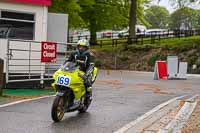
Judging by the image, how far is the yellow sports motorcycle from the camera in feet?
36.4

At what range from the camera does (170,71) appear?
31.1 m

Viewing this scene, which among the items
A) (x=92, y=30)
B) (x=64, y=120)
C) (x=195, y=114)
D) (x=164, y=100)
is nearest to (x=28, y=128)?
(x=64, y=120)

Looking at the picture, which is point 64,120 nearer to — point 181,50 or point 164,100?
point 164,100

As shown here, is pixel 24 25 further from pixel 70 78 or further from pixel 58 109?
pixel 58 109

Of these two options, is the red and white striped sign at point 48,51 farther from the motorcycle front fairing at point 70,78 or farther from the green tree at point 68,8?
the green tree at point 68,8

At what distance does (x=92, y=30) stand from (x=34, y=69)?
3726 centimetres

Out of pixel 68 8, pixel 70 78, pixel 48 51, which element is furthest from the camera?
pixel 68 8

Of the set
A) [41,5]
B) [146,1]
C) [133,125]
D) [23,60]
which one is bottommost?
[133,125]

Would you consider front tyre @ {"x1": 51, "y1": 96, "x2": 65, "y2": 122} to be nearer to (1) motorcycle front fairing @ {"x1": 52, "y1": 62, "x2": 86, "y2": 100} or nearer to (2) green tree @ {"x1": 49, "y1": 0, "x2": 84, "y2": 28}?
(1) motorcycle front fairing @ {"x1": 52, "y1": 62, "x2": 86, "y2": 100}

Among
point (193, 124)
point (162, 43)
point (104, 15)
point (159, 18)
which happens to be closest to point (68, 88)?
point (193, 124)

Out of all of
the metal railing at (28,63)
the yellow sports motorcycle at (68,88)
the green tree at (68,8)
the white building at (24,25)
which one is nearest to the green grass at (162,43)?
the green tree at (68,8)

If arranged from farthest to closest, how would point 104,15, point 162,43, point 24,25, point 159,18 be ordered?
point 159,18 < point 104,15 < point 162,43 < point 24,25

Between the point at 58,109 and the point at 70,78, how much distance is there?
0.70m

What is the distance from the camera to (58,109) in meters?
11.1
